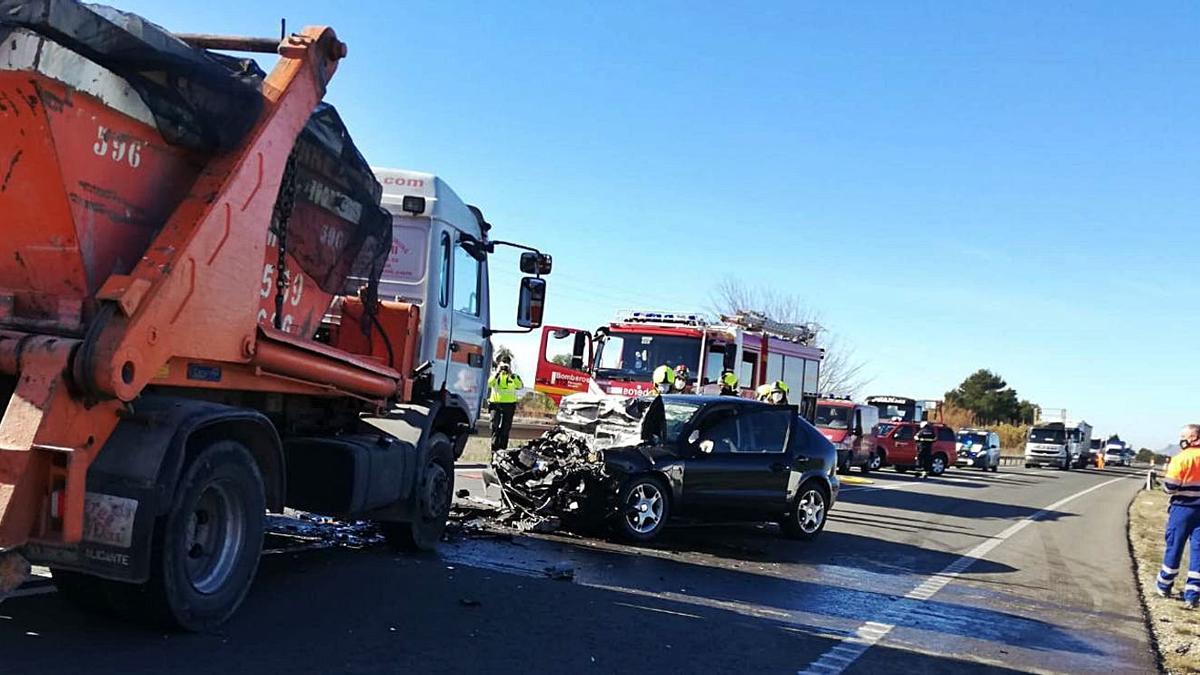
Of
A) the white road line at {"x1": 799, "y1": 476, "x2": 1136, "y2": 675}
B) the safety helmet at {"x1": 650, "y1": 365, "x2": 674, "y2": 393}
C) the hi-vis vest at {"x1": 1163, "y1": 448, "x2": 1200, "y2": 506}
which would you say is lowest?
the white road line at {"x1": 799, "y1": 476, "x2": 1136, "y2": 675}

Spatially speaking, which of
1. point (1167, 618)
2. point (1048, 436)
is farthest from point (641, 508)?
point (1048, 436)

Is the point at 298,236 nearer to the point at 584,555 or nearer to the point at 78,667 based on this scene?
the point at 78,667

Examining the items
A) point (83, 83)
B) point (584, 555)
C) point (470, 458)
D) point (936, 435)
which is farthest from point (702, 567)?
point (936, 435)

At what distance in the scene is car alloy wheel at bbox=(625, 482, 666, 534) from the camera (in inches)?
389

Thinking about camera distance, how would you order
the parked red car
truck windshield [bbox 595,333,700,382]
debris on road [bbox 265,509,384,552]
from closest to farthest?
1. debris on road [bbox 265,509,384,552]
2. truck windshield [bbox 595,333,700,382]
3. the parked red car

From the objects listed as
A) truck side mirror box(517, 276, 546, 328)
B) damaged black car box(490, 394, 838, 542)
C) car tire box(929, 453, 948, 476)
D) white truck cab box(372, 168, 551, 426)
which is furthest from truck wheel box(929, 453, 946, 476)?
white truck cab box(372, 168, 551, 426)

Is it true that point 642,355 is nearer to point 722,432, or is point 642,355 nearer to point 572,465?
point 722,432

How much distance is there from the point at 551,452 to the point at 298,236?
4631mm

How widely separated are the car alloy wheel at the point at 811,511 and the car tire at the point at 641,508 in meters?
2.02

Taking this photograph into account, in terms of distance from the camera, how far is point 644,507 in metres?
9.96

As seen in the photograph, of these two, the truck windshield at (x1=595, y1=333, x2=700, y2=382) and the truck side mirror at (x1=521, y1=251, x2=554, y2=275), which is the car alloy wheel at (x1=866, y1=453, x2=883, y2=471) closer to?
the truck windshield at (x1=595, y1=333, x2=700, y2=382)

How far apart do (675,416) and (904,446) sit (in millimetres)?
21304

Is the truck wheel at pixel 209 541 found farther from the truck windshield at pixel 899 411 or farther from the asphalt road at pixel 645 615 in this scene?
the truck windshield at pixel 899 411

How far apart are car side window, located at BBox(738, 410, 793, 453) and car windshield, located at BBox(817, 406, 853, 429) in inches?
590
